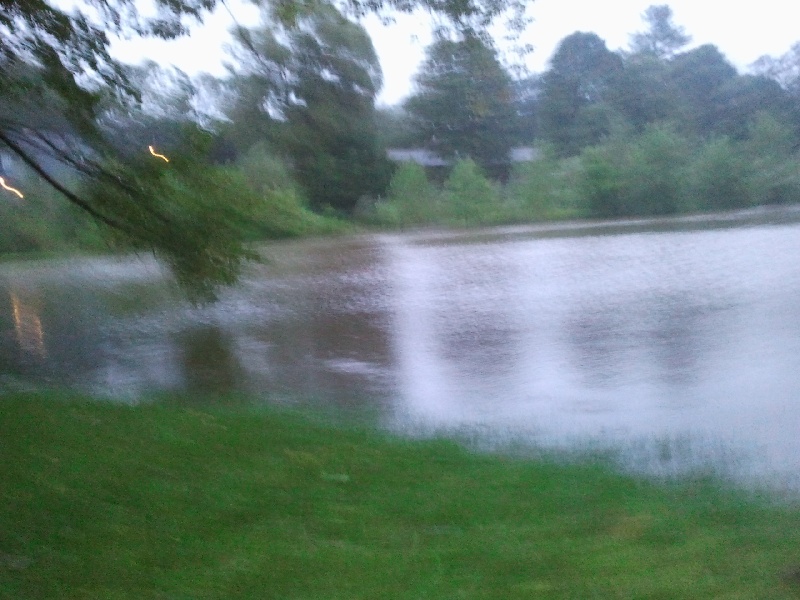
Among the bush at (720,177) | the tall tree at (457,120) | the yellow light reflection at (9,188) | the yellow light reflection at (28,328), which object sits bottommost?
the yellow light reflection at (28,328)

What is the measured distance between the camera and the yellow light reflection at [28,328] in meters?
16.3

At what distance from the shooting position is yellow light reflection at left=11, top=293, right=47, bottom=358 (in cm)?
1631

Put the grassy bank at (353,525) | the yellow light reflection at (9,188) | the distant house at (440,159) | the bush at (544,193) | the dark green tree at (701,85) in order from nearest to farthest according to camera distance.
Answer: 1. the grassy bank at (353,525)
2. the yellow light reflection at (9,188)
3. the distant house at (440,159)
4. the bush at (544,193)
5. the dark green tree at (701,85)

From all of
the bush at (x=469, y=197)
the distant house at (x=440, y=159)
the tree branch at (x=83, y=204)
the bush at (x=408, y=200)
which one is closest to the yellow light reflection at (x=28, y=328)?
the tree branch at (x=83, y=204)

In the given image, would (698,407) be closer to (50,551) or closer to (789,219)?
(50,551)

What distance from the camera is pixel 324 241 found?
41.0 m

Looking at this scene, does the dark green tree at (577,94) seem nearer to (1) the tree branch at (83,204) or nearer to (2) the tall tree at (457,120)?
(2) the tall tree at (457,120)

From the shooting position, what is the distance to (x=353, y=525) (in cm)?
544

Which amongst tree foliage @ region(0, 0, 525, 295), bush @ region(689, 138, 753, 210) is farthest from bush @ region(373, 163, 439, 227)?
tree foliage @ region(0, 0, 525, 295)

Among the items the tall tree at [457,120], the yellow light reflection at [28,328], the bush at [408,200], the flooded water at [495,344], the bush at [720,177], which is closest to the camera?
the flooded water at [495,344]

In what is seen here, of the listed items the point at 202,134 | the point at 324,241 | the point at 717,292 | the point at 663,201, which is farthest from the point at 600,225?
the point at 202,134

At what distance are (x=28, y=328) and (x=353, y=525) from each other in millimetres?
15226

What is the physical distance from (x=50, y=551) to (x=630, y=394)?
7.33m

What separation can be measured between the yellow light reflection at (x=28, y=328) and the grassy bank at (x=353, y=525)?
9.08 m
